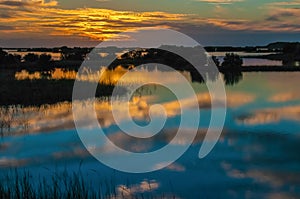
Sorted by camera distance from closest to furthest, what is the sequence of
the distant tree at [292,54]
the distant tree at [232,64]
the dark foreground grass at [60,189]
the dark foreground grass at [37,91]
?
1. the dark foreground grass at [60,189]
2. the dark foreground grass at [37,91]
3. the distant tree at [232,64]
4. the distant tree at [292,54]

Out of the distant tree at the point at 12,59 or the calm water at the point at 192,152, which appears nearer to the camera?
the calm water at the point at 192,152

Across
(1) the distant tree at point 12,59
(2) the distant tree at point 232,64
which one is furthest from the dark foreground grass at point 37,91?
(1) the distant tree at point 12,59

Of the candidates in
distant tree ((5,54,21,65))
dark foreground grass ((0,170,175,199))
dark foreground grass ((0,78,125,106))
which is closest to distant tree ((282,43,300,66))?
distant tree ((5,54,21,65))

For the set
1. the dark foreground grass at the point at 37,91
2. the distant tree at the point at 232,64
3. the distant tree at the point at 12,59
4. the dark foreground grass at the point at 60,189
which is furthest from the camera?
the distant tree at the point at 12,59

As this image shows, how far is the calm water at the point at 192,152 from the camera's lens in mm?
10891

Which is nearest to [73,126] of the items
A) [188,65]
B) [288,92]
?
[288,92]

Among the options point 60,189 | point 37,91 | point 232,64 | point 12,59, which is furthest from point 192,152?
point 12,59

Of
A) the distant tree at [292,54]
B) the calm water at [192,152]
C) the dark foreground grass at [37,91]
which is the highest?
the distant tree at [292,54]

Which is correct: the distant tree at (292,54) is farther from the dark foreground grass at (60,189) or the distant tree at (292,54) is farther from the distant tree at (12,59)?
the dark foreground grass at (60,189)

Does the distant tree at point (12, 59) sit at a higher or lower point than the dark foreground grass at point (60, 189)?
higher

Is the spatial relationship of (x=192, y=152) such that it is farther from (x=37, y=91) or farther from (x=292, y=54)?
(x=292, y=54)

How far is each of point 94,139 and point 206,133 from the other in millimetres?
4015

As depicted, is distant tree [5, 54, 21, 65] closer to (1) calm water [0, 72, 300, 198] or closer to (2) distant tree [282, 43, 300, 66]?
(1) calm water [0, 72, 300, 198]

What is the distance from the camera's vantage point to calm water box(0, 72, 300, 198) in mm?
10891
